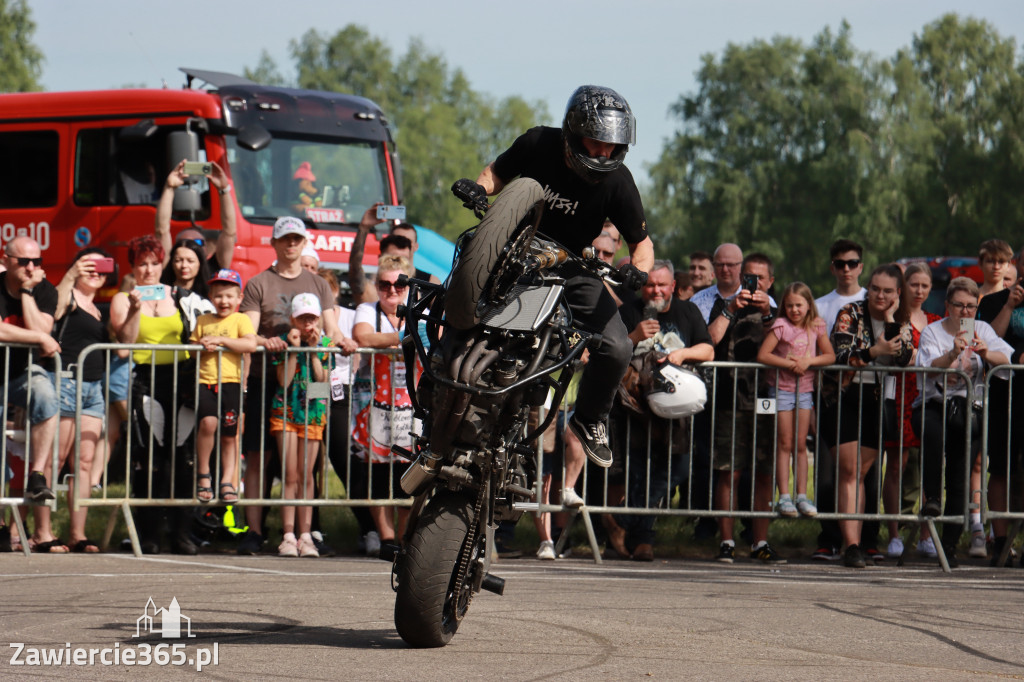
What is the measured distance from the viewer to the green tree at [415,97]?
69625mm

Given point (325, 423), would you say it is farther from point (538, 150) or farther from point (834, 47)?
point (834, 47)

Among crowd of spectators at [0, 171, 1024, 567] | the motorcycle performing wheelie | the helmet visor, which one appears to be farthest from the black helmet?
crowd of spectators at [0, 171, 1024, 567]

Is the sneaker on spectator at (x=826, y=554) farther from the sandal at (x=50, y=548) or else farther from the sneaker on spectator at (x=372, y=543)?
the sandal at (x=50, y=548)

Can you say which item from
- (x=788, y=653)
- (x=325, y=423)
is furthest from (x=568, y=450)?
(x=788, y=653)

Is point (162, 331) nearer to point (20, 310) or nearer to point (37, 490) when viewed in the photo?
point (20, 310)

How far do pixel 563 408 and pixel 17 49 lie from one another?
4353 cm

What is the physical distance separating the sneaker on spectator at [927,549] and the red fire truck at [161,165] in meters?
7.67

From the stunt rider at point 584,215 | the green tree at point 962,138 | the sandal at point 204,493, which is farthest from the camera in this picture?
the green tree at point 962,138

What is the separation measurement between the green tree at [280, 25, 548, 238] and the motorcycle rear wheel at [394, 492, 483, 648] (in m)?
63.0

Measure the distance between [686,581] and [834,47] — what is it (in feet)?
178

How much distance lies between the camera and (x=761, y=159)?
2443 inches

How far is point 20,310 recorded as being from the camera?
955 centimetres

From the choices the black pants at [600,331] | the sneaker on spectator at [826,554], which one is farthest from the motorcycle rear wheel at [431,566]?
the sneaker on spectator at [826,554]

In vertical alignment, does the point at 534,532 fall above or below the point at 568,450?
below
